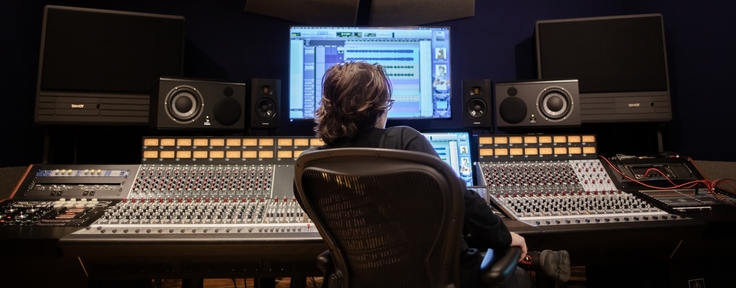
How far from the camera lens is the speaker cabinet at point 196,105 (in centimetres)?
196

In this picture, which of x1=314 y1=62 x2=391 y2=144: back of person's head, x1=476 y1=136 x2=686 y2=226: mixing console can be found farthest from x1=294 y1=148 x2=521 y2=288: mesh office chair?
x1=476 y1=136 x2=686 y2=226: mixing console

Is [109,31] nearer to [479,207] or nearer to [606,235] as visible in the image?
[479,207]

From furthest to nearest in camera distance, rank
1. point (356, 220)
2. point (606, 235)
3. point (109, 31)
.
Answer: point (109, 31) < point (606, 235) < point (356, 220)

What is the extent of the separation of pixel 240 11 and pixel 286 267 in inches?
67.8

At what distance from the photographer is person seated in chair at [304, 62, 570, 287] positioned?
3.69 ft

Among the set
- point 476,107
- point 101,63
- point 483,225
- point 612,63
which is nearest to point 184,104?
point 101,63

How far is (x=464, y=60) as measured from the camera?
2.70m

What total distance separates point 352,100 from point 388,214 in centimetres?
34

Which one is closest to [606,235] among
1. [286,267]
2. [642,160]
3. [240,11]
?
[642,160]

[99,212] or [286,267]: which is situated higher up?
[99,212]

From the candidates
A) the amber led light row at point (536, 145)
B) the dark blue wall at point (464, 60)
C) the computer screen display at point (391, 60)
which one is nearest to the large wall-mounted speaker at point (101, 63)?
the dark blue wall at point (464, 60)

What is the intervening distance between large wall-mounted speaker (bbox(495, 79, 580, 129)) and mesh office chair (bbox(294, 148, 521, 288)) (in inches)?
43.3

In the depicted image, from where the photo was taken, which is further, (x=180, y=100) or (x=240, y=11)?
(x=240, y=11)

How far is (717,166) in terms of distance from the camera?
6.69ft
